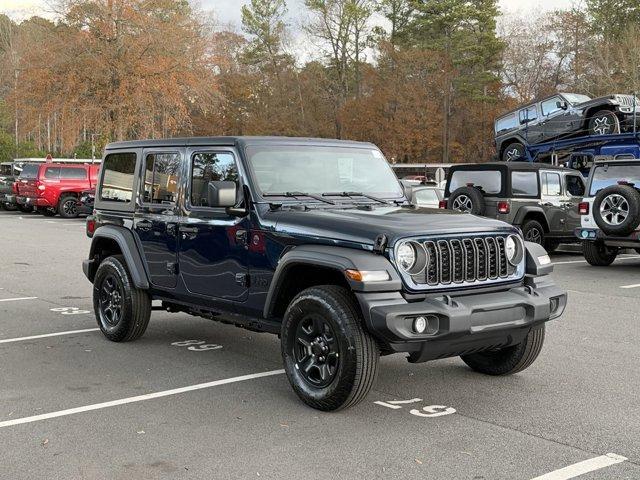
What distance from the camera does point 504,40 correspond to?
52.7 metres

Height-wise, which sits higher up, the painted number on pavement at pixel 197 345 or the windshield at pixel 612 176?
the windshield at pixel 612 176

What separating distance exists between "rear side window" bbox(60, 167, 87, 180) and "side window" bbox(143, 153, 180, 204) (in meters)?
23.1

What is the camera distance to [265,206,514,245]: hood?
5.11 meters

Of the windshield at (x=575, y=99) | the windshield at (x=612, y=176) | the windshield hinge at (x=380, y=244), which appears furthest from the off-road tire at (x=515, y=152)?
the windshield hinge at (x=380, y=244)

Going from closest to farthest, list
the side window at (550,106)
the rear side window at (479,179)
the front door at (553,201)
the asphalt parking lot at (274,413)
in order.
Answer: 1. the asphalt parking lot at (274,413)
2. the rear side window at (479,179)
3. the front door at (553,201)
4. the side window at (550,106)

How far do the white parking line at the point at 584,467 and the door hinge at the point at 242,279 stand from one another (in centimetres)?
264

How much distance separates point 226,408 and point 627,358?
3710 millimetres

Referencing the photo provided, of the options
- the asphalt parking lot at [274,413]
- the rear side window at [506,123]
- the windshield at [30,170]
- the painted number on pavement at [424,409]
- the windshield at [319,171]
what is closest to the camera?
the asphalt parking lot at [274,413]

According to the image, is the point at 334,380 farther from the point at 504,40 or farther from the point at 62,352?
the point at 504,40

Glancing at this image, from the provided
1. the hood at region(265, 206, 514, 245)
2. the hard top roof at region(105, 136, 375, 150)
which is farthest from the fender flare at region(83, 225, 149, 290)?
the hood at region(265, 206, 514, 245)

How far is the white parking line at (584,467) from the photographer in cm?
416

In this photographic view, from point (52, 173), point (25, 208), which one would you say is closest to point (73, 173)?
point (52, 173)

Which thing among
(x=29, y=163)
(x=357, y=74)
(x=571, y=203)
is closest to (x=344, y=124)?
(x=357, y=74)

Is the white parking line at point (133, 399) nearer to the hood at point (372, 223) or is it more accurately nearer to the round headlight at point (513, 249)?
the hood at point (372, 223)
